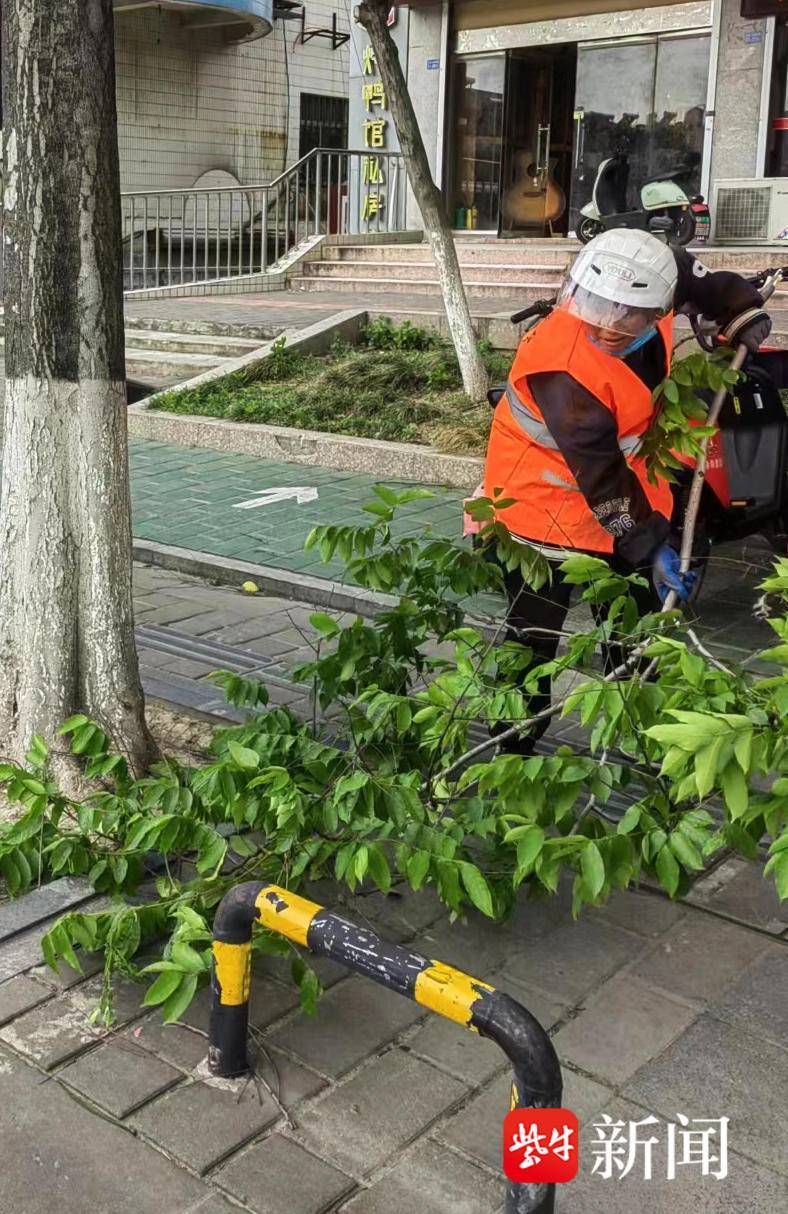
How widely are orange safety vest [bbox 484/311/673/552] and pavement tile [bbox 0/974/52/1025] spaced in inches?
78.4

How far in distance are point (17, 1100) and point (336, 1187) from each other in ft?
2.47

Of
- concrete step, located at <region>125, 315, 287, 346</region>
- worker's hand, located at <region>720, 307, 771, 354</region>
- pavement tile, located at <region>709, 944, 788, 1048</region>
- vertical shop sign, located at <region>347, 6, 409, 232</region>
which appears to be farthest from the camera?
vertical shop sign, located at <region>347, 6, 409, 232</region>

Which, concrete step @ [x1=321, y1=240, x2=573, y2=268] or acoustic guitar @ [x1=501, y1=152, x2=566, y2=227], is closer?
concrete step @ [x1=321, y1=240, x2=573, y2=268]

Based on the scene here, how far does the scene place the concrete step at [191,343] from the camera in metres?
13.1

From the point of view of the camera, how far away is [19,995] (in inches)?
129

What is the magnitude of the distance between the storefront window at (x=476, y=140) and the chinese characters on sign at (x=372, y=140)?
40.3 inches

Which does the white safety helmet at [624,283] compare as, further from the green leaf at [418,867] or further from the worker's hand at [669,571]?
the green leaf at [418,867]

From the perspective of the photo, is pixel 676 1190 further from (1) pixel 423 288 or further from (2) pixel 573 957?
(1) pixel 423 288

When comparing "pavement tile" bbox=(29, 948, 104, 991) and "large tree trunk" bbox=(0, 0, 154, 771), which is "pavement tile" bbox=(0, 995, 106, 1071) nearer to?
"pavement tile" bbox=(29, 948, 104, 991)

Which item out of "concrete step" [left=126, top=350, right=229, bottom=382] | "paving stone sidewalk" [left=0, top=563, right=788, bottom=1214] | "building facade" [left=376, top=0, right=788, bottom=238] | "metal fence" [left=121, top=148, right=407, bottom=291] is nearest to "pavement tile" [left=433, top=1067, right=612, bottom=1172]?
"paving stone sidewalk" [left=0, top=563, right=788, bottom=1214]

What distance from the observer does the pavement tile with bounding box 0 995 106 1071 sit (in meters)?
3.03

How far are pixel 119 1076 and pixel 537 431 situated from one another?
7.60 feet

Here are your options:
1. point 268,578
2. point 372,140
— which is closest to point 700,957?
point 268,578

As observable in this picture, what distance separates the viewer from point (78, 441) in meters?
4.00
